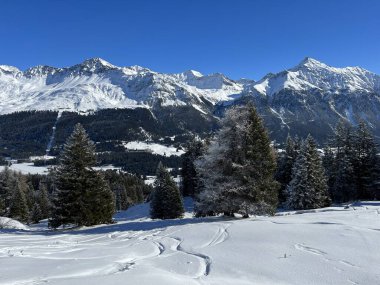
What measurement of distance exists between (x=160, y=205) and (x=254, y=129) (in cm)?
2886

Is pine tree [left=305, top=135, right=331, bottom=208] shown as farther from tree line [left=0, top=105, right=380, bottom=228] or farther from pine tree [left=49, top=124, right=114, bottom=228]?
pine tree [left=49, top=124, right=114, bottom=228]

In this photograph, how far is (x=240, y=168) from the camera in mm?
24422

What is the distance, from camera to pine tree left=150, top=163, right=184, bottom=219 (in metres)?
50.7

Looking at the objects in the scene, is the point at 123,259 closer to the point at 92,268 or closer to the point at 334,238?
the point at 92,268

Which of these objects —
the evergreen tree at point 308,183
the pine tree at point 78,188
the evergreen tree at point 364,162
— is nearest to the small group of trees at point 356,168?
the evergreen tree at point 364,162

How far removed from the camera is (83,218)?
1180 inches

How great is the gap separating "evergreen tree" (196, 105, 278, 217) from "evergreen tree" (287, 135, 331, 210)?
762 inches

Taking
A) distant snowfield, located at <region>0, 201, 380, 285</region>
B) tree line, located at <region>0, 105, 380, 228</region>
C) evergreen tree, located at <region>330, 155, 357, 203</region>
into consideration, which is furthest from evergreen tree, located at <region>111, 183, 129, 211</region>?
distant snowfield, located at <region>0, 201, 380, 285</region>

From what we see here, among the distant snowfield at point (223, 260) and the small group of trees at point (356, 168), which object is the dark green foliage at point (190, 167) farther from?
the distant snowfield at point (223, 260)

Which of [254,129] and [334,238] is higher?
[254,129]

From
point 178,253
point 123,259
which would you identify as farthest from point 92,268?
point 178,253

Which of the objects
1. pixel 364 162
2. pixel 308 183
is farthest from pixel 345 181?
pixel 308 183

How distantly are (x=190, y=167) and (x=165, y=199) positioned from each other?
17.1 m

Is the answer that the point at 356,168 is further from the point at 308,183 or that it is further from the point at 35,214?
the point at 35,214
